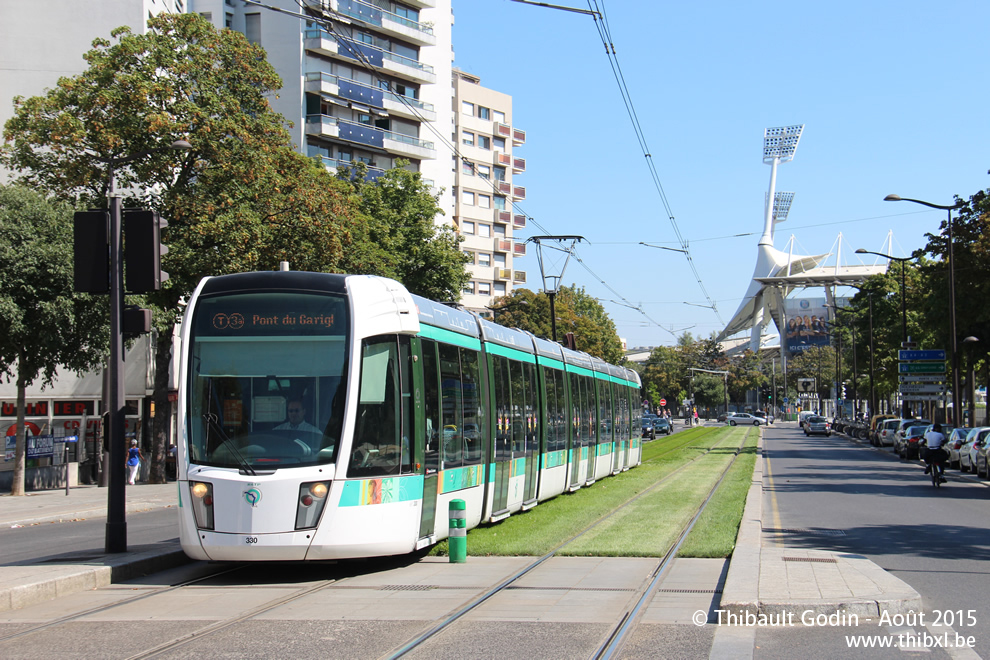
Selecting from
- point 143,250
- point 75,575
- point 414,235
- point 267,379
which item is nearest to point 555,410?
point 143,250

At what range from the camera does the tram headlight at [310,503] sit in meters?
10.2

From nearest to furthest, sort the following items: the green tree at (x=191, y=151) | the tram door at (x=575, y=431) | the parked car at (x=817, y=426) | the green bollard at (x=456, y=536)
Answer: the green bollard at (x=456, y=536), the tram door at (x=575, y=431), the green tree at (x=191, y=151), the parked car at (x=817, y=426)

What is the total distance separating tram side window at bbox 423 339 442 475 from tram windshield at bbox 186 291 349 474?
162cm

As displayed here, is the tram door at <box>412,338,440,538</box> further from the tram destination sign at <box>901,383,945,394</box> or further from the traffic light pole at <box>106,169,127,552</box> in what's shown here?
the tram destination sign at <box>901,383,945,394</box>

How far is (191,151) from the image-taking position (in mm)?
29359

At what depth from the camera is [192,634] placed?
25.3 feet

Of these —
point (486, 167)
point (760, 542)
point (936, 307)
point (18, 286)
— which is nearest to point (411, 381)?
point (760, 542)

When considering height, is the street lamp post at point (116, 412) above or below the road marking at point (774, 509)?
above

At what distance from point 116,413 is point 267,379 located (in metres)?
2.73

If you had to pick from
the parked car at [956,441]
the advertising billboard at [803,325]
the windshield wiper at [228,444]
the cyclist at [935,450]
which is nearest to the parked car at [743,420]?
the advertising billboard at [803,325]

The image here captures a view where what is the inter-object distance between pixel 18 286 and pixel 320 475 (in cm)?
2018

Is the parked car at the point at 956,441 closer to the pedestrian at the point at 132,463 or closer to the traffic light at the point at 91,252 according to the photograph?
the pedestrian at the point at 132,463

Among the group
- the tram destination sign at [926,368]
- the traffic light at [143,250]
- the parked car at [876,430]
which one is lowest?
the parked car at [876,430]

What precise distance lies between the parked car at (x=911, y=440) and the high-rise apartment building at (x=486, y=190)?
40757mm
